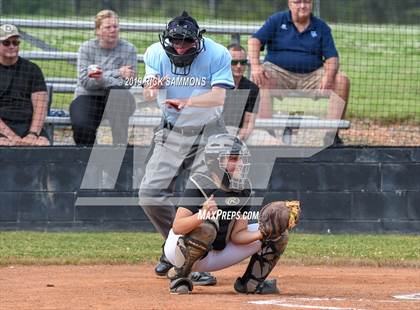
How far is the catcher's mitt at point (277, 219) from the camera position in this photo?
7.05 metres

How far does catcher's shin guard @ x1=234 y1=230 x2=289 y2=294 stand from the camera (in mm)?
7352

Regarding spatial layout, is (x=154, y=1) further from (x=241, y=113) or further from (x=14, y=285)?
(x=14, y=285)

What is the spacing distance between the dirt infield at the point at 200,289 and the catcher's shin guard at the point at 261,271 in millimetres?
118

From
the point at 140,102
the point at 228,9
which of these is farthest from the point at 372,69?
the point at 228,9

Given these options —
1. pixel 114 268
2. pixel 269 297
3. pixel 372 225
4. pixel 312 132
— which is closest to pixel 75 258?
pixel 114 268

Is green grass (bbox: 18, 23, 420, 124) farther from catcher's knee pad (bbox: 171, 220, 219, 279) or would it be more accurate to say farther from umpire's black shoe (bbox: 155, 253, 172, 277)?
catcher's knee pad (bbox: 171, 220, 219, 279)

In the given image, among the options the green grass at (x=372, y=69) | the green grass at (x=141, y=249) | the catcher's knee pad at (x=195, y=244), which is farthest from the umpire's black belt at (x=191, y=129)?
the green grass at (x=372, y=69)

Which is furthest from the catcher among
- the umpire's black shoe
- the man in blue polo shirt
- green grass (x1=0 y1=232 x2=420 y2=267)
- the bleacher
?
the man in blue polo shirt

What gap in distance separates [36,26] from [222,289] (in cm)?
675

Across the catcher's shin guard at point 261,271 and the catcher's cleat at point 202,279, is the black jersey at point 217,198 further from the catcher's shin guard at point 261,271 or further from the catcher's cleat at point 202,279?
the catcher's cleat at point 202,279

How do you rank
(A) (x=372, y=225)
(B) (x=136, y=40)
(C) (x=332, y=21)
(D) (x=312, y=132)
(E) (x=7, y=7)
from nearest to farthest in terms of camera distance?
(A) (x=372, y=225) → (D) (x=312, y=132) → (B) (x=136, y=40) → (E) (x=7, y=7) → (C) (x=332, y=21)

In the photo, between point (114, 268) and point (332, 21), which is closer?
point (114, 268)

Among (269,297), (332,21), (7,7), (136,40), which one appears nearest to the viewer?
(269,297)

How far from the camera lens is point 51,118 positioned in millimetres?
11938
